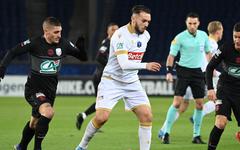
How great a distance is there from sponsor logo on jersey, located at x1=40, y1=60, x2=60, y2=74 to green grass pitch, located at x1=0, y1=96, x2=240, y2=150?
5.02 feet

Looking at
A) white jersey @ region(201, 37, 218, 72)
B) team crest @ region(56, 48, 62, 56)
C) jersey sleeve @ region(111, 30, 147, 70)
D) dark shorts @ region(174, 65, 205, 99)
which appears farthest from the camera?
white jersey @ region(201, 37, 218, 72)

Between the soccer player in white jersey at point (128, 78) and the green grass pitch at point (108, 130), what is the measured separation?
1483mm

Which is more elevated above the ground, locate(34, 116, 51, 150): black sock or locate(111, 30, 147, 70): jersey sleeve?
locate(111, 30, 147, 70): jersey sleeve

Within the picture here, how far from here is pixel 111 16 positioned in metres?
23.8

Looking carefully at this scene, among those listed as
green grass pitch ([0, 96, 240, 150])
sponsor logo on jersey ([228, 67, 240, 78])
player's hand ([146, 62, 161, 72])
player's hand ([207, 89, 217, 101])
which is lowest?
green grass pitch ([0, 96, 240, 150])

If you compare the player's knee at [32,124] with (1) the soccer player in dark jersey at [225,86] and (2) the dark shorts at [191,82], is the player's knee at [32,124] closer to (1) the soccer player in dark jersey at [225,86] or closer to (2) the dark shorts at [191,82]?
(1) the soccer player in dark jersey at [225,86]

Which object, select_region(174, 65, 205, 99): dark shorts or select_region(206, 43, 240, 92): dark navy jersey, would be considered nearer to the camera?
select_region(206, 43, 240, 92): dark navy jersey

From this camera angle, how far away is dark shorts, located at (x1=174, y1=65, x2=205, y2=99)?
1107 cm

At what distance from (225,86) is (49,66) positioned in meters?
2.40

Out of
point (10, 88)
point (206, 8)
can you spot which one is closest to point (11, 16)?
point (10, 88)

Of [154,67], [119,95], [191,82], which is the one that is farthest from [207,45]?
[154,67]

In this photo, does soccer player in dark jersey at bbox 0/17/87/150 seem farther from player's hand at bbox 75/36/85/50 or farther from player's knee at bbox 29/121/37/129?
player's hand at bbox 75/36/85/50

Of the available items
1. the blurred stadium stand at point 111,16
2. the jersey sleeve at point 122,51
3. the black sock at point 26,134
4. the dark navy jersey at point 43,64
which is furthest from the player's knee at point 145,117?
the blurred stadium stand at point 111,16

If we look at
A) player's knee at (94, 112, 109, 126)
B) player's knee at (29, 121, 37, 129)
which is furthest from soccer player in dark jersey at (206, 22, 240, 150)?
player's knee at (29, 121, 37, 129)
